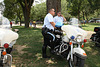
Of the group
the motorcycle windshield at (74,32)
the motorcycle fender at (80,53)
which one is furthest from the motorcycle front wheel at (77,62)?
the motorcycle windshield at (74,32)

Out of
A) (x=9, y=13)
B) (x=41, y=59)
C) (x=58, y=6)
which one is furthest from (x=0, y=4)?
(x=41, y=59)

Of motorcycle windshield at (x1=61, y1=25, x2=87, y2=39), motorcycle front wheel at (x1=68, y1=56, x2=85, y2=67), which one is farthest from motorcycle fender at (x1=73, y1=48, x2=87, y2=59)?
motorcycle windshield at (x1=61, y1=25, x2=87, y2=39)

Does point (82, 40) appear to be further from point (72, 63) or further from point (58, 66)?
point (58, 66)

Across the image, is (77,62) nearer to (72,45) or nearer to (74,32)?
(72,45)

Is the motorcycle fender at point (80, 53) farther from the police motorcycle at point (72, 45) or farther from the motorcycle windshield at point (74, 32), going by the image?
the motorcycle windshield at point (74, 32)

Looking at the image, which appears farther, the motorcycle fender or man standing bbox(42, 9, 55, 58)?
man standing bbox(42, 9, 55, 58)

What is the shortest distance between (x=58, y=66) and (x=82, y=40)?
1282mm

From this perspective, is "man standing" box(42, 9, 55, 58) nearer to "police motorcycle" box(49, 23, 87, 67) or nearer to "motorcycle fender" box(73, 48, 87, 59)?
"police motorcycle" box(49, 23, 87, 67)

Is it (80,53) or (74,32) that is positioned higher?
(74,32)

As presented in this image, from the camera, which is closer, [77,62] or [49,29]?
[77,62]

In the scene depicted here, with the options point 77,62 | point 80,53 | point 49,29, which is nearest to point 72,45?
point 80,53

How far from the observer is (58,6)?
258 inches

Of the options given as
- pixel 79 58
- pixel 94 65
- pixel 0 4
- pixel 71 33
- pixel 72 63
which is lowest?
pixel 94 65

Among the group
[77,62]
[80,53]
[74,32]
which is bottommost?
[77,62]
